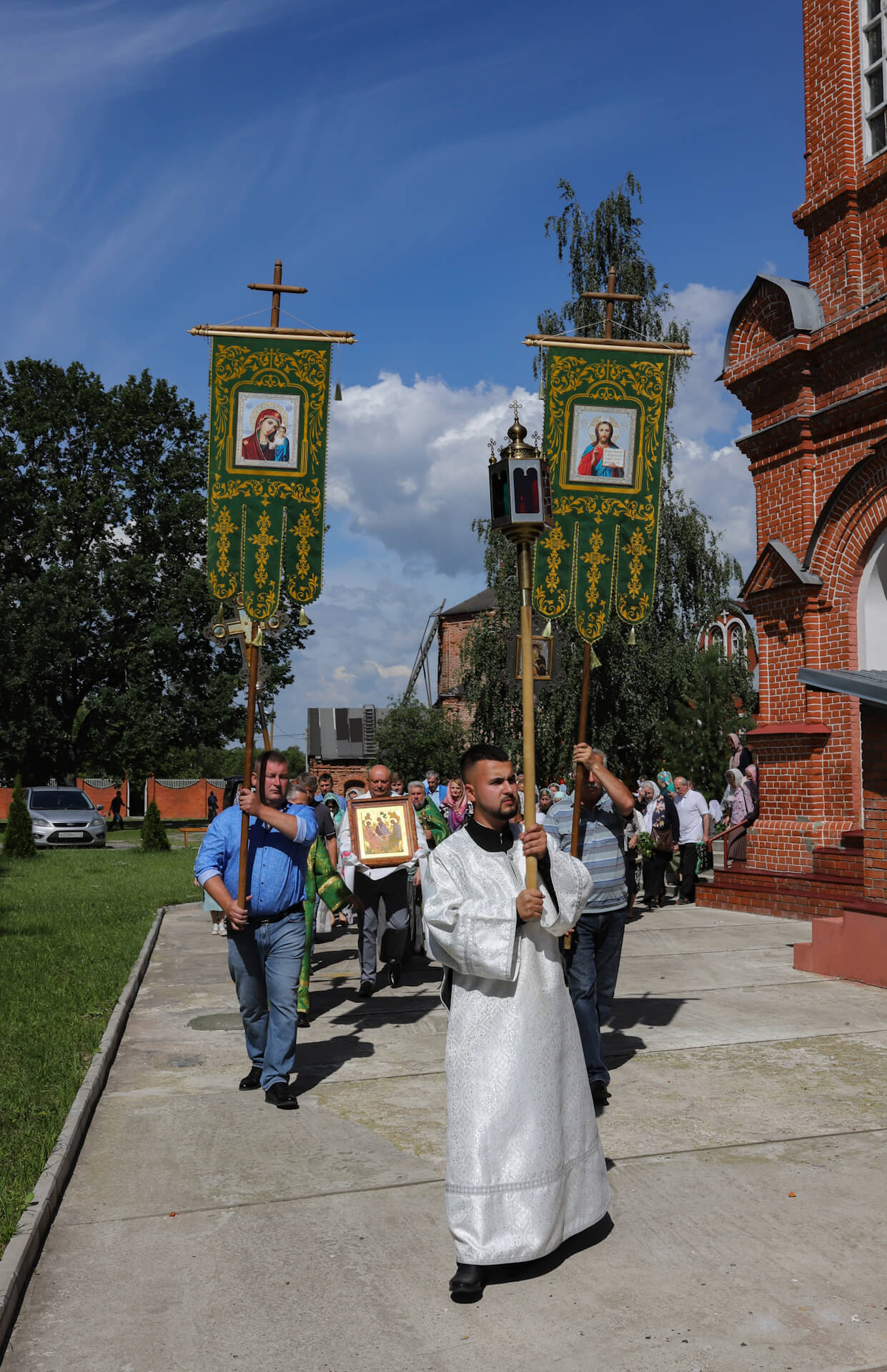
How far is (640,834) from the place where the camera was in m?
15.4

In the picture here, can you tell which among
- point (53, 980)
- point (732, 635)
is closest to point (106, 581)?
point (732, 635)

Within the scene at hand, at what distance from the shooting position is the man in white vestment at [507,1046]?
4.05 m

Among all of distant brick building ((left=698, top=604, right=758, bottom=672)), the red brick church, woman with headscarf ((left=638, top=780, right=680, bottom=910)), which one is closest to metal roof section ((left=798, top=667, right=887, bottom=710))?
the red brick church

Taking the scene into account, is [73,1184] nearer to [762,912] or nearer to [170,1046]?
[170,1046]

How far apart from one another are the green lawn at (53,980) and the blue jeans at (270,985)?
1.07 meters

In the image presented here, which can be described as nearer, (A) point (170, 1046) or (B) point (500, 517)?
(B) point (500, 517)

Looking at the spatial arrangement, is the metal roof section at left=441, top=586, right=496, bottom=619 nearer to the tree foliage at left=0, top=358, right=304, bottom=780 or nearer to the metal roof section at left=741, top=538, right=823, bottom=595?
the tree foliage at left=0, top=358, right=304, bottom=780

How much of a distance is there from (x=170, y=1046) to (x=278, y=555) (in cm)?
348

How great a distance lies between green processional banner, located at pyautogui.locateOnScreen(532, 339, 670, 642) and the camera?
8.32 metres

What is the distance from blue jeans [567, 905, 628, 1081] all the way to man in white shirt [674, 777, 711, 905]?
914 cm

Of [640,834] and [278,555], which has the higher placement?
[278,555]

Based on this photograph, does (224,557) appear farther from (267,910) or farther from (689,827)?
(689,827)

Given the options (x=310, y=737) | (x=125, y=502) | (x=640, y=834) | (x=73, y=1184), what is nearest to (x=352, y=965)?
(x=640, y=834)

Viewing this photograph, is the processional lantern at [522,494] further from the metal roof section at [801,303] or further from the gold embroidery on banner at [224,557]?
the metal roof section at [801,303]
